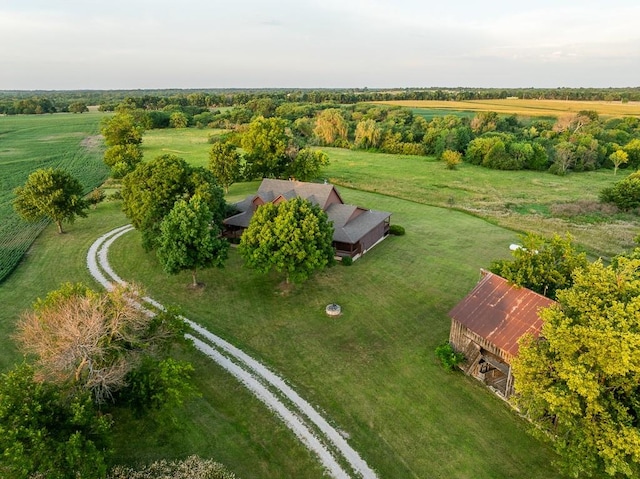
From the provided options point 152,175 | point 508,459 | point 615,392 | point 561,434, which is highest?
point 152,175

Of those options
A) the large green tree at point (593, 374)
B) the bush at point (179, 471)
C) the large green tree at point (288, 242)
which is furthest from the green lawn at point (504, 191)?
the bush at point (179, 471)

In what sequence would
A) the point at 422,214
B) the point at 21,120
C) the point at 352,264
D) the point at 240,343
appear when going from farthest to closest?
the point at 21,120, the point at 422,214, the point at 352,264, the point at 240,343

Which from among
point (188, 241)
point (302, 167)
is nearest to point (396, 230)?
point (302, 167)

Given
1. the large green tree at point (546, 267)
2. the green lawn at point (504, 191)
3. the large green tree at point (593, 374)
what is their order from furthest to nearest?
the green lawn at point (504, 191)
the large green tree at point (546, 267)
the large green tree at point (593, 374)

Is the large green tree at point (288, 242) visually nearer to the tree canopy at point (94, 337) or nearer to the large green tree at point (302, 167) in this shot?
the tree canopy at point (94, 337)

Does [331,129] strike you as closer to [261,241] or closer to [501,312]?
[261,241]

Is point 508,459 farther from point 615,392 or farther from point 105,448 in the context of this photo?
point 105,448

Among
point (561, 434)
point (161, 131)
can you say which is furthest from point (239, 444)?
point (161, 131)
